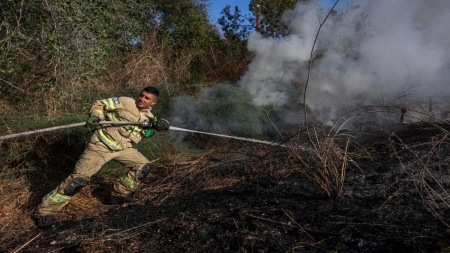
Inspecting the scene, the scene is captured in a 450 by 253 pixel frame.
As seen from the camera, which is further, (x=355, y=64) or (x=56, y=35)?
(x=355, y=64)

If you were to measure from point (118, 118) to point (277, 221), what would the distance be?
2231 mm

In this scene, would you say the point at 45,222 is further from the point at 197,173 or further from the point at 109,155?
the point at 197,173

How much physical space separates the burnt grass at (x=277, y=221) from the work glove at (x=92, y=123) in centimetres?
103

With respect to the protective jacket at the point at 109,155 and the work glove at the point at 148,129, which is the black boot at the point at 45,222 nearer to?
the protective jacket at the point at 109,155

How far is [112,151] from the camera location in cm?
414

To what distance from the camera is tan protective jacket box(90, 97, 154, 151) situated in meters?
4.02

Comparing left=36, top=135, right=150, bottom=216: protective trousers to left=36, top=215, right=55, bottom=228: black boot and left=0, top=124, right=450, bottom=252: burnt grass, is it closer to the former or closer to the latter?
left=36, top=215, right=55, bottom=228: black boot

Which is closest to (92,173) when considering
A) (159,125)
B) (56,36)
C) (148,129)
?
(148,129)

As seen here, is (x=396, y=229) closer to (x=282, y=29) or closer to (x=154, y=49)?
(x=154, y=49)

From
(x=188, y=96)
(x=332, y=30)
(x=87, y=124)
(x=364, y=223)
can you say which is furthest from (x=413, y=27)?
(x=87, y=124)

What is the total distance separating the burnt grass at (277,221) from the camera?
2.85 metres

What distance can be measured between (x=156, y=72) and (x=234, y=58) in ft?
11.8

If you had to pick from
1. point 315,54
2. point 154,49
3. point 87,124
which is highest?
point 315,54

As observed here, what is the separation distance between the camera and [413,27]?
868 cm
